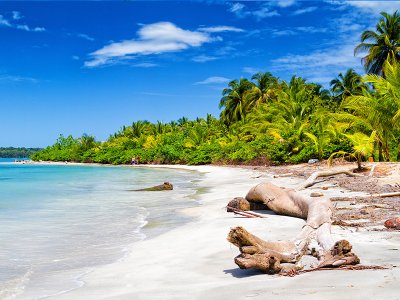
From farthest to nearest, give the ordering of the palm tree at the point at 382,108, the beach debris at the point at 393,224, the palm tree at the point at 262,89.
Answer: the palm tree at the point at 262,89 < the palm tree at the point at 382,108 < the beach debris at the point at 393,224

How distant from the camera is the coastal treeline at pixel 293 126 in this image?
61.9 ft

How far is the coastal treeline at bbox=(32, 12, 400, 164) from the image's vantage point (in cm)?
1888

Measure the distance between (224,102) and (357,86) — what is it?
16.9 meters

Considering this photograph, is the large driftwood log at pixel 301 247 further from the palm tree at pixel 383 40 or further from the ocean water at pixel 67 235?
the palm tree at pixel 383 40

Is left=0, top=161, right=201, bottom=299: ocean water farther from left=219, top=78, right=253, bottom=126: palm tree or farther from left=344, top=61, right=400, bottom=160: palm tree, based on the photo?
left=219, top=78, right=253, bottom=126: palm tree

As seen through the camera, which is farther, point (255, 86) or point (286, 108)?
point (255, 86)

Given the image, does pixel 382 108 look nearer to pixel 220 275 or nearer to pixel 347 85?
pixel 220 275

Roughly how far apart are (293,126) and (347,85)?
78.7ft

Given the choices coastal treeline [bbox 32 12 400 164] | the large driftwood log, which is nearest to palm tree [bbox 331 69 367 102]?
coastal treeline [bbox 32 12 400 164]

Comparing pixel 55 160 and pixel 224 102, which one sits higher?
pixel 224 102

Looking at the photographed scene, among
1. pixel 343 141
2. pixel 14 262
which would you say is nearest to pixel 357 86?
pixel 343 141

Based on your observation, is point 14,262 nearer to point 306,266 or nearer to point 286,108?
point 306,266

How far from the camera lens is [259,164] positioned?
3659 centimetres

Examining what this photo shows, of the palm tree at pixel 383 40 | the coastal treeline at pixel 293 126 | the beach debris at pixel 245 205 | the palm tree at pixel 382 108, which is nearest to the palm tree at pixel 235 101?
the coastal treeline at pixel 293 126
